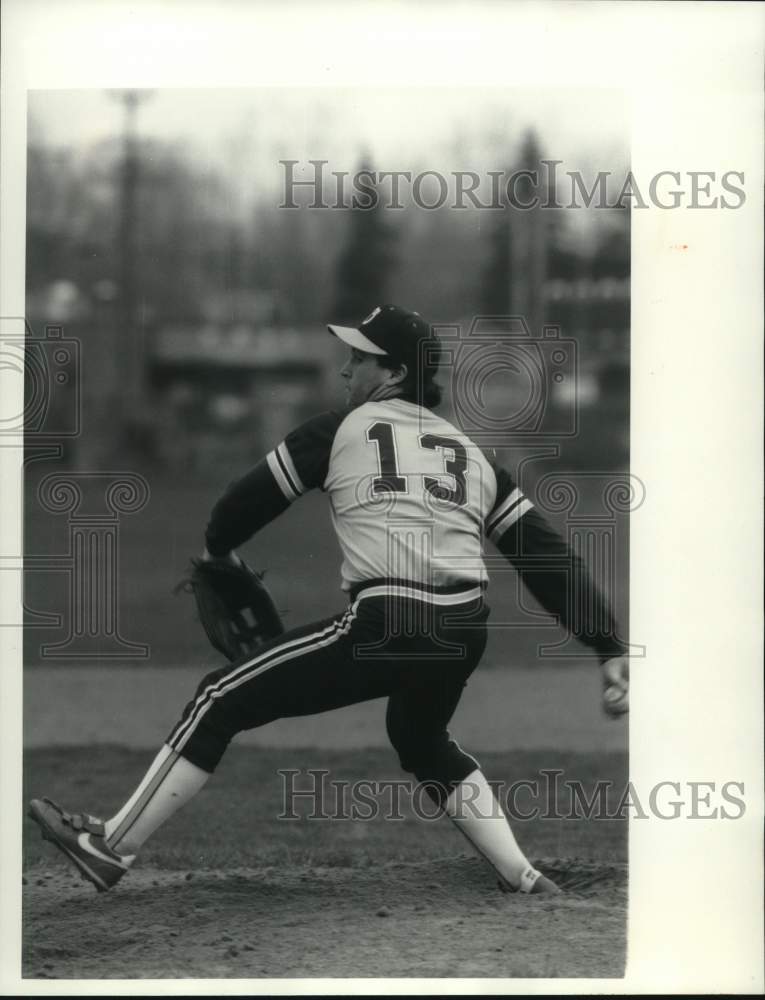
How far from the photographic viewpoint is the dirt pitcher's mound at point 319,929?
4590 mm

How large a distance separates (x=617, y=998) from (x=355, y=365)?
197 cm

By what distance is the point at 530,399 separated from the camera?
500cm

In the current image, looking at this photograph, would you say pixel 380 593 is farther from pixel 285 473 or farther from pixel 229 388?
pixel 229 388

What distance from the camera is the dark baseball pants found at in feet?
15.3

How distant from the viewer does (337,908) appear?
15.8 feet

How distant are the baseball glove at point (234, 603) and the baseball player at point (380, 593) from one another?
0.37ft

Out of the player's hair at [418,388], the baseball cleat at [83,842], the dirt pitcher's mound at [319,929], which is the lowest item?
the dirt pitcher's mound at [319,929]

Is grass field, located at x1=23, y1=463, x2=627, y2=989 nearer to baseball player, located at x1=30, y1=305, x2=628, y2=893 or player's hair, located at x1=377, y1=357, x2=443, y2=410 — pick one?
baseball player, located at x1=30, y1=305, x2=628, y2=893

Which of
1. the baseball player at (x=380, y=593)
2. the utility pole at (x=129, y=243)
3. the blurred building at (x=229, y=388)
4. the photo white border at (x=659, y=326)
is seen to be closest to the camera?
the photo white border at (x=659, y=326)

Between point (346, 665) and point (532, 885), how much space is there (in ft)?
2.89

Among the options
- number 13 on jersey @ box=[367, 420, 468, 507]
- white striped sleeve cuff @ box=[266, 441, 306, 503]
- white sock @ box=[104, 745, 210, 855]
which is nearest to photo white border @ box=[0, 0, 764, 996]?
white sock @ box=[104, 745, 210, 855]

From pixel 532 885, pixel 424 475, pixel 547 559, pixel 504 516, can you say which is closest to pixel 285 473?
pixel 424 475

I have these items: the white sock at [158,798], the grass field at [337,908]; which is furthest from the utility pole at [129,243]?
→ the grass field at [337,908]

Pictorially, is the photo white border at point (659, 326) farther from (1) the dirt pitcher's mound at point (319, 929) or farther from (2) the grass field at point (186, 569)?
(2) the grass field at point (186, 569)
